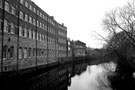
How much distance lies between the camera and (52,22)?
39344 mm

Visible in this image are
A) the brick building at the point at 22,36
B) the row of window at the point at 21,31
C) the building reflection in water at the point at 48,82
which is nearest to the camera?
the building reflection in water at the point at 48,82

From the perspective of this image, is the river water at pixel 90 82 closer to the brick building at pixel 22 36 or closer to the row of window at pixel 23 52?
the brick building at pixel 22 36

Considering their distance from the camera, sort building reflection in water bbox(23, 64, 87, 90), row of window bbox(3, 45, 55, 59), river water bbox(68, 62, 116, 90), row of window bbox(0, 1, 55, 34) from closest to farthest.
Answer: building reflection in water bbox(23, 64, 87, 90) → river water bbox(68, 62, 116, 90) → row of window bbox(3, 45, 55, 59) → row of window bbox(0, 1, 55, 34)

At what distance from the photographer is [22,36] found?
70.8ft

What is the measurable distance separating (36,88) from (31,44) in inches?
495

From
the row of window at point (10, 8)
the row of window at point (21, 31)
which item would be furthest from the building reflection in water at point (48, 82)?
the row of window at point (10, 8)

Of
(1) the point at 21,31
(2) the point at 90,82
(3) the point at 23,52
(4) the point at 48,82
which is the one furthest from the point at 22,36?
(2) the point at 90,82

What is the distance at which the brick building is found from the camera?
17234 millimetres

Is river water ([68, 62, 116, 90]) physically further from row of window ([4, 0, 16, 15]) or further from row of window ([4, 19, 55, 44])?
row of window ([4, 0, 16, 15])

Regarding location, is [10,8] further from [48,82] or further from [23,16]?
[48,82]

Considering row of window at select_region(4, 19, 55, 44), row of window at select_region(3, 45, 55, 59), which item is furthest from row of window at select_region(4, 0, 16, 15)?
row of window at select_region(3, 45, 55, 59)

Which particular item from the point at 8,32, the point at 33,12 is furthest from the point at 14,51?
the point at 33,12

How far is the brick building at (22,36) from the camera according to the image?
1723 centimetres

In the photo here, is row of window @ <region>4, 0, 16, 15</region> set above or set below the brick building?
above
